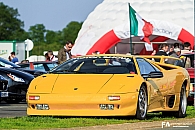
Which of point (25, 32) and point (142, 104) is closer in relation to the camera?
point (142, 104)

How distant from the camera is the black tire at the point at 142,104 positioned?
1248cm

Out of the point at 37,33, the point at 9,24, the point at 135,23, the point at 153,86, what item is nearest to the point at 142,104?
the point at 153,86

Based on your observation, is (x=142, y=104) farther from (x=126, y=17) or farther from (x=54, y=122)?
(x=126, y=17)

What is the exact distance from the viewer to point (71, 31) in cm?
14412

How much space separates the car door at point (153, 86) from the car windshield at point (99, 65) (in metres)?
0.27

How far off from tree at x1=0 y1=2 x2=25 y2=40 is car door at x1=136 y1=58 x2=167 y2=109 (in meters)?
108

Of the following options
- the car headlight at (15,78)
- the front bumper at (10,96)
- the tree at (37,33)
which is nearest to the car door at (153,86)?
the front bumper at (10,96)

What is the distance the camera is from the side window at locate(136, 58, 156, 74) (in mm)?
13477

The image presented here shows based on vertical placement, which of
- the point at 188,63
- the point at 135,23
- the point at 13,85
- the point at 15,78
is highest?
the point at 135,23

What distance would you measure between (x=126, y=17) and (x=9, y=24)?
84.7 meters

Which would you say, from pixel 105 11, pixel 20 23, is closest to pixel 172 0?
pixel 105 11

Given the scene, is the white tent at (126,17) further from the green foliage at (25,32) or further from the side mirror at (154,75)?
the green foliage at (25,32)

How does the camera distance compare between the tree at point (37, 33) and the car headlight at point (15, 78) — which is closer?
the car headlight at point (15, 78)

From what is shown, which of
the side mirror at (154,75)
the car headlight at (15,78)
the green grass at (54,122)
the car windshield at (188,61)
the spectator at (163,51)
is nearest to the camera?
the green grass at (54,122)
